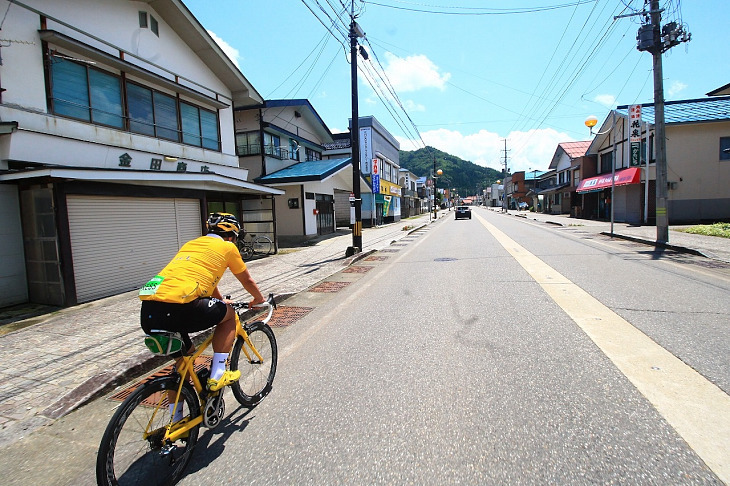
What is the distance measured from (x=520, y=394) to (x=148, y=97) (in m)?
13.0

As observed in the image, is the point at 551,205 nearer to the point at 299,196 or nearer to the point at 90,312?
the point at 299,196

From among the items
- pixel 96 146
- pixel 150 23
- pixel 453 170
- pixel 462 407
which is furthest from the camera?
pixel 453 170

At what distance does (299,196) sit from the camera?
20719mm

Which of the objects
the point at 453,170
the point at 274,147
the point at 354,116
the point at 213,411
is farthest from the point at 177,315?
the point at 453,170

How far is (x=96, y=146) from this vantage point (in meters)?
9.53

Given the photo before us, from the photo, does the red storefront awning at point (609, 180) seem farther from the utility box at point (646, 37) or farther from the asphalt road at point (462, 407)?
the asphalt road at point (462, 407)

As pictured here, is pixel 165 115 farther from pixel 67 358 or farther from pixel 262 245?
pixel 67 358

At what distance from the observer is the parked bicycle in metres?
14.9

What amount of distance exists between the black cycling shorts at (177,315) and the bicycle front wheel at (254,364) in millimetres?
687

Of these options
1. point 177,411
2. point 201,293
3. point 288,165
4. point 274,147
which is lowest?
point 177,411

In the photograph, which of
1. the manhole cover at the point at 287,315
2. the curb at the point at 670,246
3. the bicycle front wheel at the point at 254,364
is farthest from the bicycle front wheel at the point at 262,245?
the curb at the point at 670,246

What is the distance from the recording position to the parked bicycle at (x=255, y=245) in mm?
14891

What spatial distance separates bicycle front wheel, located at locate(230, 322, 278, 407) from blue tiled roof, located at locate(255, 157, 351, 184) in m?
15.4

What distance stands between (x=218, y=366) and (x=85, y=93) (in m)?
10.1
